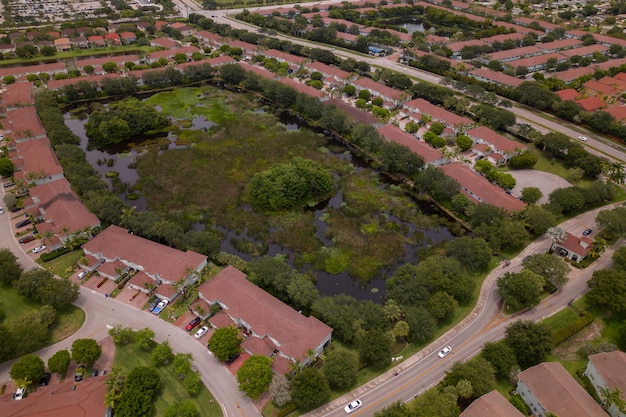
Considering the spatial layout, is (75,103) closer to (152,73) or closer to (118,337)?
(152,73)

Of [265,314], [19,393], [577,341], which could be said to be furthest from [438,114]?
[19,393]

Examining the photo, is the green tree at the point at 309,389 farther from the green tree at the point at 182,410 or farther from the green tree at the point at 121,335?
the green tree at the point at 121,335

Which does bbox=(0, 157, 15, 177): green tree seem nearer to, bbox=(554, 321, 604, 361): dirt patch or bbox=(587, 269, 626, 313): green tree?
bbox=(554, 321, 604, 361): dirt patch

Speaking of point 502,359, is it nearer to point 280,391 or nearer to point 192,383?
point 280,391

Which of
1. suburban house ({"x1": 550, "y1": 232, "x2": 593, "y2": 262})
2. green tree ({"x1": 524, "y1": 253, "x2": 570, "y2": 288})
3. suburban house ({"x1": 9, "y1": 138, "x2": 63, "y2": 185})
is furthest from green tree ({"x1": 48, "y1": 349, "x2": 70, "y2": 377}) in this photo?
suburban house ({"x1": 550, "y1": 232, "x2": 593, "y2": 262})

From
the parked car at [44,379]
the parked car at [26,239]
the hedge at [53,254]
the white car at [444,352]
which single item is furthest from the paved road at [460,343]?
the parked car at [26,239]
